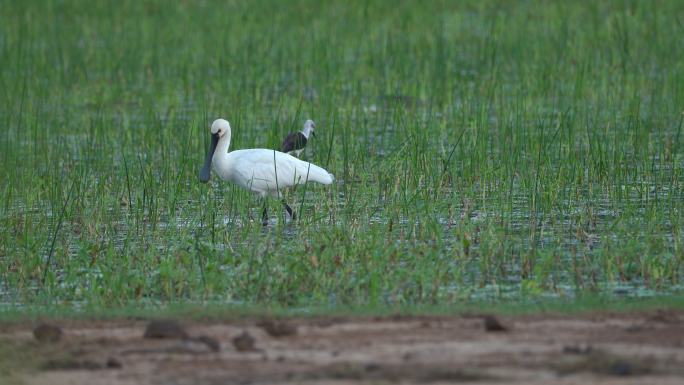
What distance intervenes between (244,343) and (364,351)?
21.2 inches

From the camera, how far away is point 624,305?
23.5 feet

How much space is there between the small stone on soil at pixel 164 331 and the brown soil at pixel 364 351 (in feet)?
0.07

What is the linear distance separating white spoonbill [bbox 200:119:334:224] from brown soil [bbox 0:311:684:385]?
4.04 m

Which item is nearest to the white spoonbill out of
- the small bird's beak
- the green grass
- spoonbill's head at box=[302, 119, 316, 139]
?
the small bird's beak

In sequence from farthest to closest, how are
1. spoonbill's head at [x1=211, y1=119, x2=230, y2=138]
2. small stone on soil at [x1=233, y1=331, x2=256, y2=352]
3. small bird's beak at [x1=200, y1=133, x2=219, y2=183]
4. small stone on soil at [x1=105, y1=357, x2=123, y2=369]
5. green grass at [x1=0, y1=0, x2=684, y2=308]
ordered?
spoonbill's head at [x1=211, y1=119, x2=230, y2=138], small bird's beak at [x1=200, y1=133, x2=219, y2=183], green grass at [x1=0, y1=0, x2=684, y2=308], small stone on soil at [x1=233, y1=331, x2=256, y2=352], small stone on soil at [x1=105, y1=357, x2=123, y2=369]

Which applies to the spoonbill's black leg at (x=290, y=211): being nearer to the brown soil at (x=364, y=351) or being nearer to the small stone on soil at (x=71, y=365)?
the brown soil at (x=364, y=351)

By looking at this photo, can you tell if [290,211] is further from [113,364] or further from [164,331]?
[113,364]

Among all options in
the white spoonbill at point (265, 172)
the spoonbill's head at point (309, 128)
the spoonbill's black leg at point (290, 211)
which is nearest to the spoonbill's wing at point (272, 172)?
the white spoonbill at point (265, 172)

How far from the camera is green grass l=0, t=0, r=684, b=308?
26.9ft

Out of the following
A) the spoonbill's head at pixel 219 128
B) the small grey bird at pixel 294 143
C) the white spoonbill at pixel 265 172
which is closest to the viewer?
the white spoonbill at pixel 265 172

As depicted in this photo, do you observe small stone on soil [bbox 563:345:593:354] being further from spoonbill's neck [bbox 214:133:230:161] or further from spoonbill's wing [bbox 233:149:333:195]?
spoonbill's neck [bbox 214:133:230:161]

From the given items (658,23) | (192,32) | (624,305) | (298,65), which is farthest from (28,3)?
(624,305)

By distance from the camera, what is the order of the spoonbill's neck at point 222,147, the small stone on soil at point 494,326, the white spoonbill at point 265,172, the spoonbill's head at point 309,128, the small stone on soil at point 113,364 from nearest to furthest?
the small stone on soil at point 113,364 → the small stone on soil at point 494,326 → the white spoonbill at point 265,172 → the spoonbill's neck at point 222,147 → the spoonbill's head at point 309,128

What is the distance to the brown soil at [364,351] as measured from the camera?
5656 millimetres
